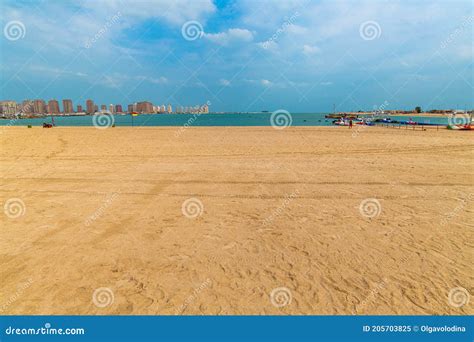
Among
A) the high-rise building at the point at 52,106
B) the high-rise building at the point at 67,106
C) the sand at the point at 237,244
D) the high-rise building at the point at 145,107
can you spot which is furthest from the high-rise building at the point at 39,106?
the sand at the point at 237,244

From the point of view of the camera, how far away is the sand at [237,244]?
155 inches

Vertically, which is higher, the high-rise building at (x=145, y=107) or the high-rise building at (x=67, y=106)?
the high-rise building at (x=67, y=106)

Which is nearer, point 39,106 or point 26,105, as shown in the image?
point 26,105

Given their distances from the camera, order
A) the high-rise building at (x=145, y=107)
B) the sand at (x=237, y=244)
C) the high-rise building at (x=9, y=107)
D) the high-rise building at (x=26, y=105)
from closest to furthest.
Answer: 1. the sand at (x=237, y=244)
2. the high-rise building at (x=26, y=105)
3. the high-rise building at (x=9, y=107)
4. the high-rise building at (x=145, y=107)

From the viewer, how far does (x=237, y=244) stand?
5477 mm

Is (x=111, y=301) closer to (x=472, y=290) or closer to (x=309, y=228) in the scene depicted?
(x=309, y=228)

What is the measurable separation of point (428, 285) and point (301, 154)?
12.9m

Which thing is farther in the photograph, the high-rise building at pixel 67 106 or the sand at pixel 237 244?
the high-rise building at pixel 67 106

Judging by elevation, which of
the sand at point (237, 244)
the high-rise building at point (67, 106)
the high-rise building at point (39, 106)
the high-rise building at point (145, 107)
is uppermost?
the high-rise building at point (67, 106)

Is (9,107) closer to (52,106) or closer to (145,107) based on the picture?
(52,106)

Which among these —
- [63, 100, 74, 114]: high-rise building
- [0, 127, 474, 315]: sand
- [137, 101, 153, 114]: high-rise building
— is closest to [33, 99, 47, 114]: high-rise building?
[63, 100, 74, 114]: high-rise building

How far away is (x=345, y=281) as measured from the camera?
4.32m

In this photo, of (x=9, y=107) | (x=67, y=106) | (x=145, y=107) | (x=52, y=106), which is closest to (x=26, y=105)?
(x=9, y=107)

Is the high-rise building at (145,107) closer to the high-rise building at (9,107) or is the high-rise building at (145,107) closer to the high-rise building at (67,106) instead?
the high-rise building at (67,106)
